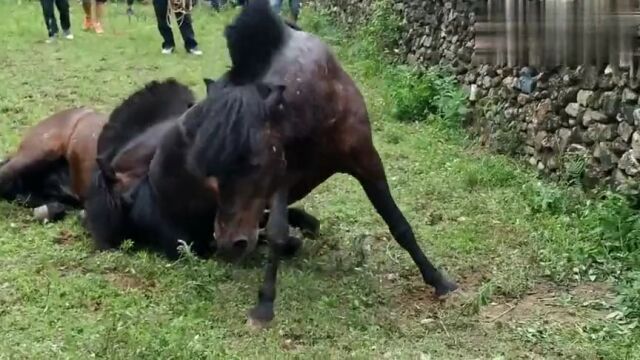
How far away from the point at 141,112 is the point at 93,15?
11.8m

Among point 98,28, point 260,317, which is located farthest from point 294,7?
point 260,317

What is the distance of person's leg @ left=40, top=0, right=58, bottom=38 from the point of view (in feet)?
50.1

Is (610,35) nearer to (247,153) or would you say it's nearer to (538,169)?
(538,169)

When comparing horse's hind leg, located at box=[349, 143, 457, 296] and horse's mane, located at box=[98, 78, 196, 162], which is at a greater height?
horse's mane, located at box=[98, 78, 196, 162]

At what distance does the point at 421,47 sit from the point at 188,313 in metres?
7.22

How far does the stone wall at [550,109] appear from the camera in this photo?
247 inches

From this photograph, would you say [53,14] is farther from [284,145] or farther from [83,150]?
[284,145]

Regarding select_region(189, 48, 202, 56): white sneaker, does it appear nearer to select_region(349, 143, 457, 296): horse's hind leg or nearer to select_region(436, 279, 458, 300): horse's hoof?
select_region(349, 143, 457, 296): horse's hind leg

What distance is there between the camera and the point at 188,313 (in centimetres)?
475

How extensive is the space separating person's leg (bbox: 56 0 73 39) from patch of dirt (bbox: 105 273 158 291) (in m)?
10.9

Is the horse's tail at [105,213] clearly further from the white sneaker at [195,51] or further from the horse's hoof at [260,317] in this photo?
the white sneaker at [195,51]

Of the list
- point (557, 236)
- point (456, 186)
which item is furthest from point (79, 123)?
point (557, 236)

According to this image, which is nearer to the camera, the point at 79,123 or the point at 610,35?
the point at 610,35

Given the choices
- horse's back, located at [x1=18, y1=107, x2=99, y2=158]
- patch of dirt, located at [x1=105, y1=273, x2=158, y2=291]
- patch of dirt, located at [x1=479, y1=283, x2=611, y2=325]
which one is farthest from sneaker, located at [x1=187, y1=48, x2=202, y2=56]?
patch of dirt, located at [x1=479, y1=283, x2=611, y2=325]
